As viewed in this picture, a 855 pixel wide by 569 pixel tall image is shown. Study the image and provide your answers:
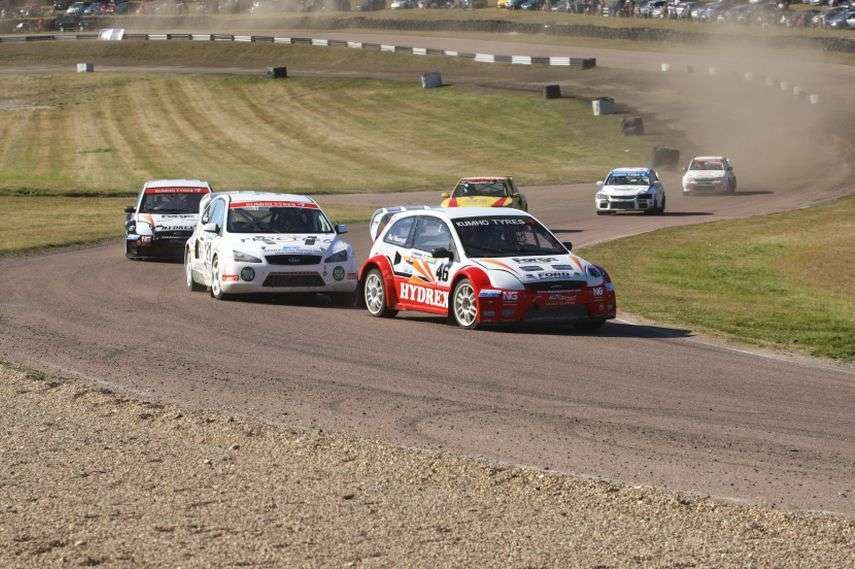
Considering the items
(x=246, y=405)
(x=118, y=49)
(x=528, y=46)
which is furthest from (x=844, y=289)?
(x=118, y=49)

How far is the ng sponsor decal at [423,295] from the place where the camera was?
18531mm

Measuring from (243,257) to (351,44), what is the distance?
75759 mm

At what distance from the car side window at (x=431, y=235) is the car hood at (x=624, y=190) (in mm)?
22307

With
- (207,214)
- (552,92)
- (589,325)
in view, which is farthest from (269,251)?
(552,92)

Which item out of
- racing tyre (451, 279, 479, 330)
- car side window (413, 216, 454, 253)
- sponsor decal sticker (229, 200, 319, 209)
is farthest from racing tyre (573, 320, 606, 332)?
sponsor decal sticker (229, 200, 319, 209)

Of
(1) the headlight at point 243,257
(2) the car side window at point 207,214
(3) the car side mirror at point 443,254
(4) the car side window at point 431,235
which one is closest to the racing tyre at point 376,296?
(4) the car side window at point 431,235

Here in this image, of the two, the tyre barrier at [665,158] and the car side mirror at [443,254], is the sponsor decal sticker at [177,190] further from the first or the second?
the tyre barrier at [665,158]

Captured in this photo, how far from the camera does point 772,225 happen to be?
123 feet

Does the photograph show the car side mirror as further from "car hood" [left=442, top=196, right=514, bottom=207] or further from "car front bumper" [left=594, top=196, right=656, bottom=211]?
"car front bumper" [left=594, top=196, right=656, bottom=211]

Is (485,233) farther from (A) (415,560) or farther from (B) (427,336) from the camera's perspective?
(A) (415,560)

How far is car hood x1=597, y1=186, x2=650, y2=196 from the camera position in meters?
41.2

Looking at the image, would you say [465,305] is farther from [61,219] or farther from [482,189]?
[61,219]

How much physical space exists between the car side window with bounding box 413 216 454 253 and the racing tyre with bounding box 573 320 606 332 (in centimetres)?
185

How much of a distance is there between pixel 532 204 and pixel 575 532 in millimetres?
37079
